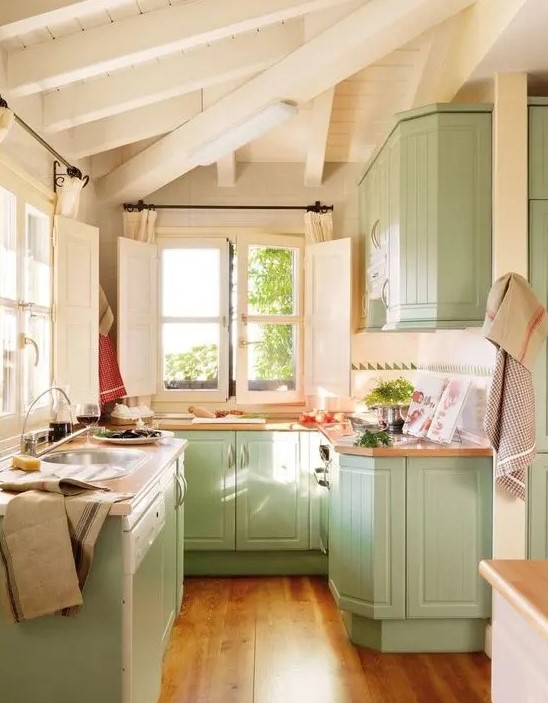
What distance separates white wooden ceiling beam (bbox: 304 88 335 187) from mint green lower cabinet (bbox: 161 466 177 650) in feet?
Result: 7.46

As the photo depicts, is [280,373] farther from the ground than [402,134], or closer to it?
closer to it

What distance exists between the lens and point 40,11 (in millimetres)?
2408

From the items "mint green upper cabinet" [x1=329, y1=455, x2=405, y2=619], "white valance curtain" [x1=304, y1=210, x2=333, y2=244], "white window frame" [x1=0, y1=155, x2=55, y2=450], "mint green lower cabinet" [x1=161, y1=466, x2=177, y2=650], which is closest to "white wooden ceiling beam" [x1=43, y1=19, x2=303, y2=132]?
"white window frame" [x1=0, y1=155, x2=55, y2=450]

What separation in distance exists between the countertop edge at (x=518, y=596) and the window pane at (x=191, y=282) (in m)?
3.55

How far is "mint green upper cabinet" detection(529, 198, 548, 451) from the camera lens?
2.83 metres

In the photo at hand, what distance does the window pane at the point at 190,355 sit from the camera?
464 centimetres

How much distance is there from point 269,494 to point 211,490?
14.0 inches

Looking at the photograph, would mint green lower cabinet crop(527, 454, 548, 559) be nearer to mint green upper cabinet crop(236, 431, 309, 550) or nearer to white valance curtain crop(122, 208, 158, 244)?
mint green upper cabinet crop(236, 431, 309, 550)

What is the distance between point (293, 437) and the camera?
4055mm

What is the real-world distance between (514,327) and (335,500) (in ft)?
4.11

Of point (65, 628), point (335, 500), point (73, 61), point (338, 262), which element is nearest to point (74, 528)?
point (65, 628)

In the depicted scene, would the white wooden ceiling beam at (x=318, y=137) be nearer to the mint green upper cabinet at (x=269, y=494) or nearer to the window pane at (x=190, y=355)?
the window pane at (x=190, y=355)

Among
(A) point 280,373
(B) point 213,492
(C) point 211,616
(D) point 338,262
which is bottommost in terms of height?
(C) point 211,616

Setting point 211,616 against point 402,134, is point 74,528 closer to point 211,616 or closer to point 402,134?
point 211,616
